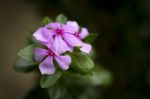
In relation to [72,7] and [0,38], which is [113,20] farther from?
[0,38]

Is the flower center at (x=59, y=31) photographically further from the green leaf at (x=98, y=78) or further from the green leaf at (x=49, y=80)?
the green leaf at (x=98, y=78)

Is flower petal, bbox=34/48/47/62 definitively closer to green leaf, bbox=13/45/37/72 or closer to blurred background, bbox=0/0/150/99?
green leaf, bbox=13/45/37/72

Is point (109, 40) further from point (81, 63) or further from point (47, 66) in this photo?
point (47, 66)

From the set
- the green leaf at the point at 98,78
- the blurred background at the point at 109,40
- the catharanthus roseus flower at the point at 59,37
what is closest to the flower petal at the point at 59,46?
the catharanthus roseus flower at the point at 59,37

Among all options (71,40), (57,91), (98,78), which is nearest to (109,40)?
(98,78)

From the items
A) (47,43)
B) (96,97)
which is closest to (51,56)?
(47,43)
